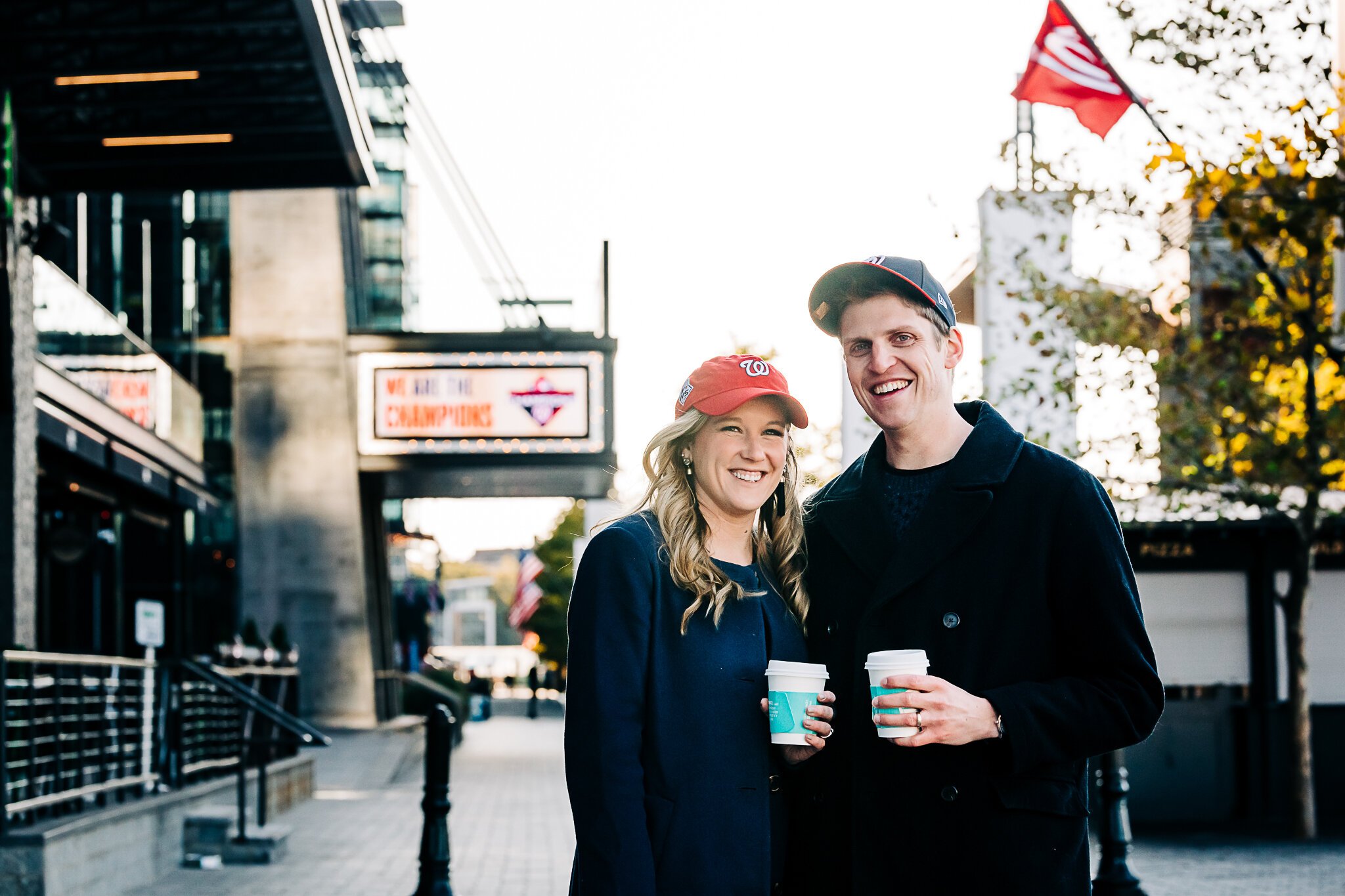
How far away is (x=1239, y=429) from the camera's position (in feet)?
44.5

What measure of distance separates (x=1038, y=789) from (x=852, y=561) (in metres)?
0.65

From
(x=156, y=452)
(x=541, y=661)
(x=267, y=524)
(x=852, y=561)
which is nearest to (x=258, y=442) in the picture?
(x=267, y=524)

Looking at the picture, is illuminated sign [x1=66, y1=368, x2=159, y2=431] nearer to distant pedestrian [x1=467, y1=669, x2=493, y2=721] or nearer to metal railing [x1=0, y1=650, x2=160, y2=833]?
metal railing [x1=0, y1=650, x2=160, y2=833]

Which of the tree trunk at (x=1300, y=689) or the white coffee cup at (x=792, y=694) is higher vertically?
the white coffee cup at (x=792, y=694)

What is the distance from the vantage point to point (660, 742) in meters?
3.22

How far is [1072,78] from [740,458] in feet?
23.8

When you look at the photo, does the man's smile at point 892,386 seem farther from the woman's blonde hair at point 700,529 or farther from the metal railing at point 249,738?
the metal railing at point 249,738

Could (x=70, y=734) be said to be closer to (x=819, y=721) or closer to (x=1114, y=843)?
Answer: (x=1114, y=843)

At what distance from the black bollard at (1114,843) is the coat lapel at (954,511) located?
558 cm

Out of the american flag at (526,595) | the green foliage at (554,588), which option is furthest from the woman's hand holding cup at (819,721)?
the green foliage at (554,588)

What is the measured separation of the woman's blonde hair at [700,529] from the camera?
11.0ft

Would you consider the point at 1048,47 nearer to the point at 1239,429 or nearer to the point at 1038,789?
the point at 1239,429

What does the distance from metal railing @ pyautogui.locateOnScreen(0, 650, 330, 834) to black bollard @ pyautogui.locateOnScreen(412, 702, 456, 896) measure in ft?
7.13

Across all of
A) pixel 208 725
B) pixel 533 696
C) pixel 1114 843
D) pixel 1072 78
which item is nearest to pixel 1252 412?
pixel 1072 78
